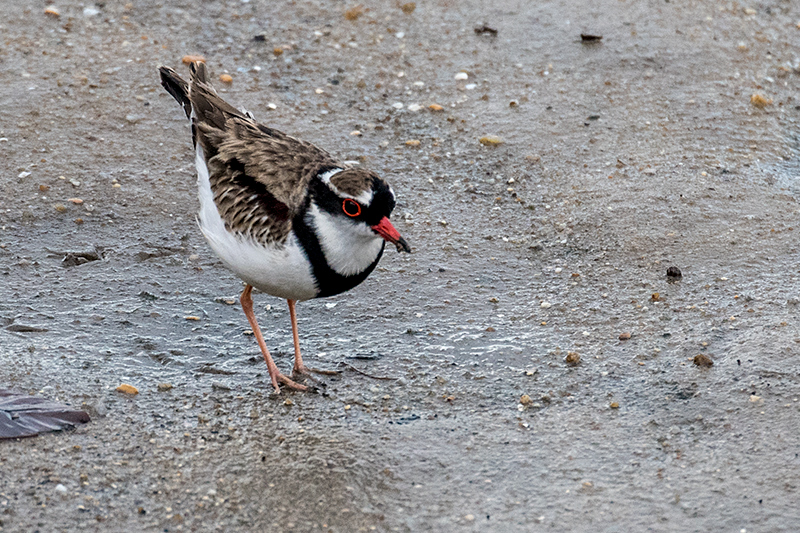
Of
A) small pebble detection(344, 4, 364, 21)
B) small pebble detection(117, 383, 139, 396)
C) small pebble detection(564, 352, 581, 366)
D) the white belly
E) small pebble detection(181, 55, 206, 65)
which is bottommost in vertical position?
small pebble detection(181, 55, 206, 65)

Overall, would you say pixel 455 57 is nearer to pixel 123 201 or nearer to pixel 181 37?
pixel 181 37

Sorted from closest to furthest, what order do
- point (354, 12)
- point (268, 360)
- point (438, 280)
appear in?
point (268, 360) → point (438, 280) → point (354, 12)

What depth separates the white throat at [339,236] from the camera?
4.60 m

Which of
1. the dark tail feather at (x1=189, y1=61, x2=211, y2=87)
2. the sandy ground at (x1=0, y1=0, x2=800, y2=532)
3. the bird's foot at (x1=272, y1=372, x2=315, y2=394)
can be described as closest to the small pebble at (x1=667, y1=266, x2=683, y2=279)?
the sandy ground at (x1=0, y1=0, x2=800, y2=532)

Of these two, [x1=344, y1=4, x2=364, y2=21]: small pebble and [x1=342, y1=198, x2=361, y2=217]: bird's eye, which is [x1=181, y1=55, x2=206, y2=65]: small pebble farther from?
[x1=342, y1=198, x2=361, y2=217]: bird's eye

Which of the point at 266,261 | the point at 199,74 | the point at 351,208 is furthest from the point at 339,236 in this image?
the point at 199,74

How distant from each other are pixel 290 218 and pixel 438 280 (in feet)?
5.71

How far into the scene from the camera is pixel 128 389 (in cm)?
A: 492

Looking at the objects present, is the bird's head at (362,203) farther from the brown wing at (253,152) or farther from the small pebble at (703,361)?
the small pebble at (703,361)

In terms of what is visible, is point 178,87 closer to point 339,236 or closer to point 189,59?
point 339,236

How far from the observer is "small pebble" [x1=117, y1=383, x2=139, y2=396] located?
16.1 feet

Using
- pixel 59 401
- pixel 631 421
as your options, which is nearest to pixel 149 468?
pixel 59 401

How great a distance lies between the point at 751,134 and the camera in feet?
24.9

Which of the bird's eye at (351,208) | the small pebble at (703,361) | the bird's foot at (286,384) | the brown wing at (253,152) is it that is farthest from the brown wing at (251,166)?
the small pebble at (703,361)
